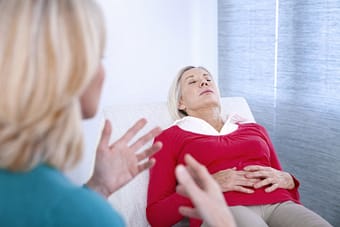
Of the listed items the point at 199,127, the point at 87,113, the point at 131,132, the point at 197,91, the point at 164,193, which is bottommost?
the point at 164,193

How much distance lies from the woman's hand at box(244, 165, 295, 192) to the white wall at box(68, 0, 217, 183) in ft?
2.81

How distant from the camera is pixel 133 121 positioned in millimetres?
1971

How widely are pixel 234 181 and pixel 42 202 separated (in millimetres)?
1042

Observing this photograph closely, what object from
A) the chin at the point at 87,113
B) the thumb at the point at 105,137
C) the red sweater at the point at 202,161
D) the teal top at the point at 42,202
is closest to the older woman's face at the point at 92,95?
the chin at the point at 87,113

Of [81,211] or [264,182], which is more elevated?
[81,211]

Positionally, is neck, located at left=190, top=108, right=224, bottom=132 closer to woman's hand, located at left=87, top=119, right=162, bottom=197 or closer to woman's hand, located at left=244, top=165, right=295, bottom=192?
woman's hand, located at left=244, top=165, right=295, bottom=192

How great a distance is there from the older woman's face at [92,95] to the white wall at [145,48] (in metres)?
1.44

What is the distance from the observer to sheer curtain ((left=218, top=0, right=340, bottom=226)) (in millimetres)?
2053

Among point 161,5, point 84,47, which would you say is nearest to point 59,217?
point 84,47

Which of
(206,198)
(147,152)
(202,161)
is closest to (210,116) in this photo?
(202,161)

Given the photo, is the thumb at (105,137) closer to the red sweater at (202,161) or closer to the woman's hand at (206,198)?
the woman's hand at (206,198)

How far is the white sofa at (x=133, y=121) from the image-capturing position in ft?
5.95

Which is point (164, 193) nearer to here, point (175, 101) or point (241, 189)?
point (241, 189)

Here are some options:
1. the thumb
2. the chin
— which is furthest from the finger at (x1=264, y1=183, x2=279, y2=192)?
the chin
